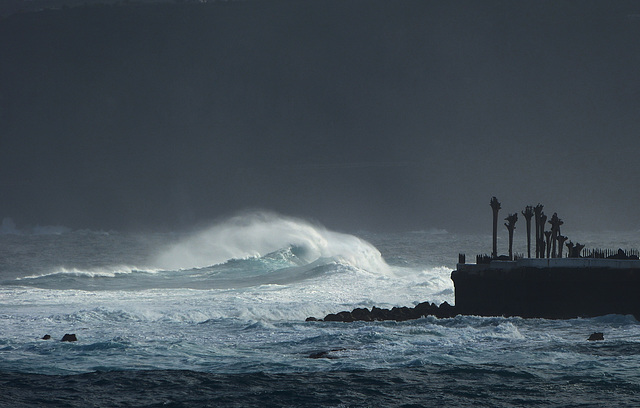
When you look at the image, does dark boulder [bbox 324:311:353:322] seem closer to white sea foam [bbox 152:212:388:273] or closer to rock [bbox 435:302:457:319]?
rock [bbox 435:302:457:319]

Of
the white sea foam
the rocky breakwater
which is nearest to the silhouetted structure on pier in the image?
the rocky breakwater

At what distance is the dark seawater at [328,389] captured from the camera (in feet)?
70.4

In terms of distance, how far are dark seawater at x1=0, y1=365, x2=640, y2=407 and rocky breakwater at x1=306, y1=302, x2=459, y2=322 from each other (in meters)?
9.40

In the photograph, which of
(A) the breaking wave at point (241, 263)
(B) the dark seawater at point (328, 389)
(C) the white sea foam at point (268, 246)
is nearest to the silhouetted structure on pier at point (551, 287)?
(B) the dark seawater at point (328, 389)

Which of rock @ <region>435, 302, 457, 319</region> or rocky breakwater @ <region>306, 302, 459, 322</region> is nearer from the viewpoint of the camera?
rocky breakwater @ <region>306, 302, 459, 322</region>

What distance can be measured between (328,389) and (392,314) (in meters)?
12.5

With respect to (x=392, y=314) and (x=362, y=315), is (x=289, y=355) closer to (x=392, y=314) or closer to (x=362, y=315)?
(x=362, y=315)

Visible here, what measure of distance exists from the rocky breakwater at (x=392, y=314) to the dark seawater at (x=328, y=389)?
30.8 ft

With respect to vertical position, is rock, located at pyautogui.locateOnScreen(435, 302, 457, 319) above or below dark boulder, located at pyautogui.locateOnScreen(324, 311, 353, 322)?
above

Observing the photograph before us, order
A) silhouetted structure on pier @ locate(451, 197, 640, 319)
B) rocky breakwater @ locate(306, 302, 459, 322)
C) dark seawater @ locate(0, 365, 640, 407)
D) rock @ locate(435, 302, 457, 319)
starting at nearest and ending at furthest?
1. dark seawater @ locate(0, 365, 640, 407)
2. silhouetted structure on pier @ locate(451, 197, 640, 319)
3. rocky breakwater @ locate(306, 302, 459, 322)
4. rock @ locate(435, 302, 457, 319)

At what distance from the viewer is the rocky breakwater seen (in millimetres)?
33875

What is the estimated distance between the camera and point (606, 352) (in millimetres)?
26062

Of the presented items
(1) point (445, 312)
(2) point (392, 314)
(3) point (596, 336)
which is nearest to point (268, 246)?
(1) point (445, 312)

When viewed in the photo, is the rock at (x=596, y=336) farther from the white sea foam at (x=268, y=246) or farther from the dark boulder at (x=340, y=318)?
the white sea foam at (x=268, y=246)
